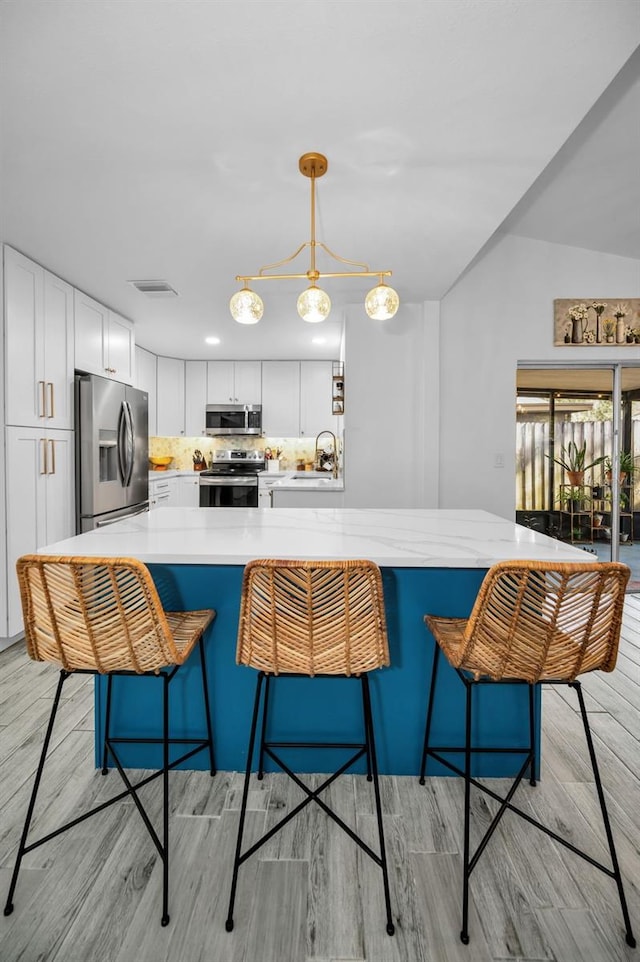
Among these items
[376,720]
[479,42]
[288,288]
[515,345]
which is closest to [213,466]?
[288,288]

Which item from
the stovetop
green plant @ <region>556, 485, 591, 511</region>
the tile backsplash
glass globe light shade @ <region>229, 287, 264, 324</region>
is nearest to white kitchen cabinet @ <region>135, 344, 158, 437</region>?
the tile backsplash

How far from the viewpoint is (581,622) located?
1.34 meters

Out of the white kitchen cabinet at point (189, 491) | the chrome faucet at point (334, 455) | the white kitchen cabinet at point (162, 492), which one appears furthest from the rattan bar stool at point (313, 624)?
the white kitchen cabinet at point (189, 491)

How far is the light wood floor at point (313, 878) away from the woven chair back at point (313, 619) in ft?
1.96

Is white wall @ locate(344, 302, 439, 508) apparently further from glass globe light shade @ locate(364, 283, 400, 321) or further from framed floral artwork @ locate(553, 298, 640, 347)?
glass globe light shade @ locate(364, 283, 400, 321)

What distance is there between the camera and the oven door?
6.00 metres

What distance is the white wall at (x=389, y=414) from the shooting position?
13.5 feet

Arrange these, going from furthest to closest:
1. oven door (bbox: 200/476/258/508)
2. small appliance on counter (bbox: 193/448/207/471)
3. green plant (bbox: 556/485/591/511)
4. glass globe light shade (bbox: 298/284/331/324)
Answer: small appliance on counter (bbox: 193/448/207/471)
oven door (bbox: 200/476/258/508)
green plant (bbox: 556/485/591/511)
glass globe light shade (bbox: 298/284/331/324)

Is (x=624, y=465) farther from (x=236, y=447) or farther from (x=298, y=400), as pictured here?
(x=236, y=447)

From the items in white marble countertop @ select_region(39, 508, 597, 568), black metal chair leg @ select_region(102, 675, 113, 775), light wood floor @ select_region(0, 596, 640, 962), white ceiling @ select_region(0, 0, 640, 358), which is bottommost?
light wood floor @ select_region(0, 596, 640, 962)

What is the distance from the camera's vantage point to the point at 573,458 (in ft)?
14.3

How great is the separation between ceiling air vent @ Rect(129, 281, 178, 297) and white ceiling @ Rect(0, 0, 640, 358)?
0.29 m

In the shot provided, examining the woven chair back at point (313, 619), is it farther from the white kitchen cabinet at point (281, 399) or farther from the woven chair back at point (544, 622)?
the white kitchen cabinet at point (281, 399)

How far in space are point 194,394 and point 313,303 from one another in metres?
4.59
